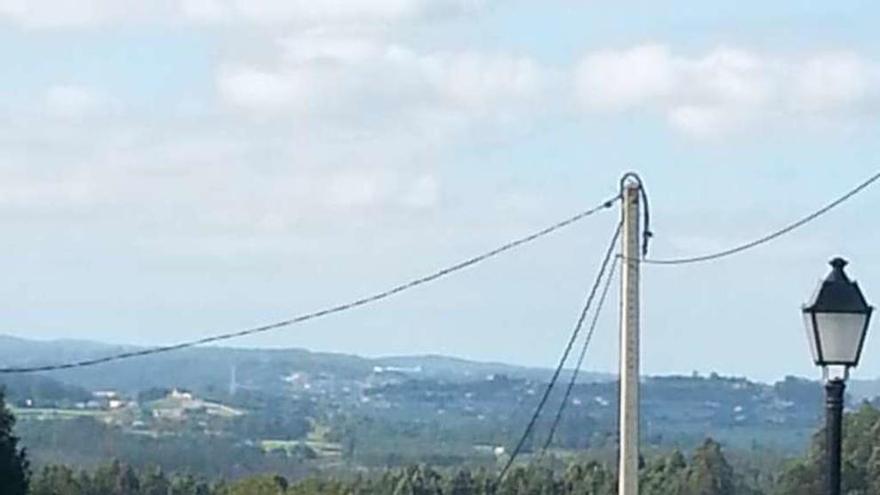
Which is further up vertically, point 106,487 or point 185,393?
point 185,393

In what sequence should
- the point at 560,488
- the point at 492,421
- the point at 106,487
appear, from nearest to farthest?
the point at 560,488
the point at 106,487
the point at 492,421

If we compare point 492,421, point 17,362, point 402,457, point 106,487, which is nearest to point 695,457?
point 106,487

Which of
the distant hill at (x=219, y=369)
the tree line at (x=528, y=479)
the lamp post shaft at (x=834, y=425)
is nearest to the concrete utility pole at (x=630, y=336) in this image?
the lamp post shaft at (x=834, y=425)

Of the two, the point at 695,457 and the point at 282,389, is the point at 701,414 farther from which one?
the point at 282,389

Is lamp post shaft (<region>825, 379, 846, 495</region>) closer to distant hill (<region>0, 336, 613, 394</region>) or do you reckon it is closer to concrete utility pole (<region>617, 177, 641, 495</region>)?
concrete utility pole (<region>617, 177, 641, 495</region>)

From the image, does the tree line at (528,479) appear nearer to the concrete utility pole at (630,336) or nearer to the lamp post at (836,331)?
the concrete utility pole at (630,336)

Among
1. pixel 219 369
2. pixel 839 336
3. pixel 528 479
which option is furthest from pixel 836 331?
pixel 219 369
